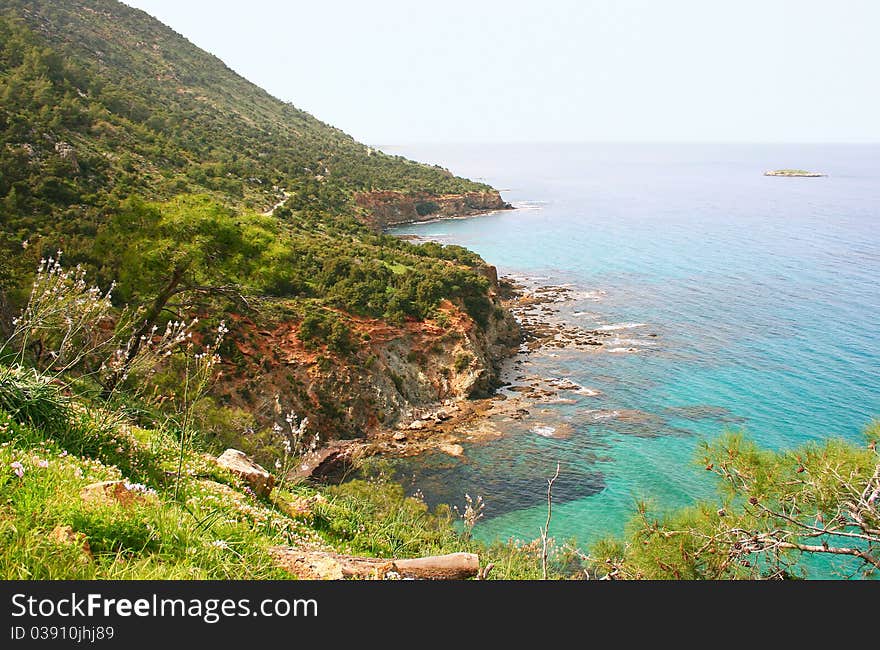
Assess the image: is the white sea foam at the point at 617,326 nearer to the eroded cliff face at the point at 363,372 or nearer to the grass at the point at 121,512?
the eroded cliff face at the point at 363,372

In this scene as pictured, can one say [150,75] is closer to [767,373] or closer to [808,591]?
[767,373]

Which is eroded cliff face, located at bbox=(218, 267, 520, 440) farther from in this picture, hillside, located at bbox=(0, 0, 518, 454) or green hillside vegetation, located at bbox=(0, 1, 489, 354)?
green hillside vegetation, located at bbox=(0, 1, 489, 354)

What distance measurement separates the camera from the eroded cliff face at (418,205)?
305ft

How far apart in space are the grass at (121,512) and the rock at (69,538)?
0.02 meters

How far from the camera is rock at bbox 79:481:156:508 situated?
5.32 meters

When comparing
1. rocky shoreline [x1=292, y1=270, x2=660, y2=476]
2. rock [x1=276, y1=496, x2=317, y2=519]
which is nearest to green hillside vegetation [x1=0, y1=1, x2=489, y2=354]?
rocky shoreline [x1=292, y1=270, x2=660, y2=476]

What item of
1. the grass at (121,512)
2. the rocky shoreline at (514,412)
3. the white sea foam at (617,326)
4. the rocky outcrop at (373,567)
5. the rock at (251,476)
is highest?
the grass at (121,512)

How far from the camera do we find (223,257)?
18.3 meters

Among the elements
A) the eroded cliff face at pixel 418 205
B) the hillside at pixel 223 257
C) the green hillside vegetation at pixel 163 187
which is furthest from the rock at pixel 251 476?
the eroded cliff face at pixel 418 205

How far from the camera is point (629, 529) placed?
11406 millimetres

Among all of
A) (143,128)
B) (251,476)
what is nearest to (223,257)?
(251,476)

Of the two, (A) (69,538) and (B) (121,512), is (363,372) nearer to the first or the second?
(B) (121,512)

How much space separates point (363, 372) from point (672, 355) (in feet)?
82.7

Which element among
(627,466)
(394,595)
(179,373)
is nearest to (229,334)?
(179,373)
